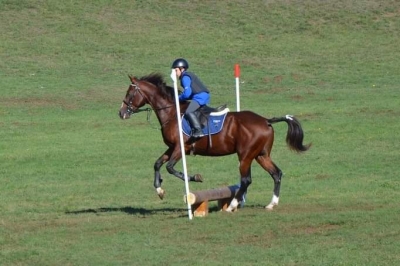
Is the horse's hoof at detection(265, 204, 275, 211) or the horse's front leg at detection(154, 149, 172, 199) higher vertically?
the horse's front leg at detection(154, 149, 172, 199)

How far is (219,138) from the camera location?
17.0 meters

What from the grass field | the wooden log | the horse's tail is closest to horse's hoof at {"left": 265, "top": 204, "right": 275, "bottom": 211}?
the grass field

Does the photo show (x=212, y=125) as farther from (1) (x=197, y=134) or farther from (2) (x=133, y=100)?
(2) (x=133, y=100)

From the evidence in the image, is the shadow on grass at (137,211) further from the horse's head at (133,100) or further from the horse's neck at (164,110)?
the horse's head at (133,100)

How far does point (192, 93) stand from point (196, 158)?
26.7 feet

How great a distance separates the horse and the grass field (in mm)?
590

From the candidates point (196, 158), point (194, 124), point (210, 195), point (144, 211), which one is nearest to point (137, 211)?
point (144, 211)

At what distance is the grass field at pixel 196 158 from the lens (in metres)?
13.8

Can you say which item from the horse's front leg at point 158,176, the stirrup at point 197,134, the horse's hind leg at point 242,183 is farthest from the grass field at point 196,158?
the stirrup at point 197,134

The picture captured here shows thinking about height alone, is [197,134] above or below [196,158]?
above

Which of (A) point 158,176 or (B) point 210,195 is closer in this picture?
(B) point 210,195

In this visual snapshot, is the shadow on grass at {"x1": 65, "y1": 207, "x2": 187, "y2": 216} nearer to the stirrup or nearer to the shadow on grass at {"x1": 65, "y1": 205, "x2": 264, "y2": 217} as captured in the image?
the shadow on grass at {"x1": 65, "y1": 205, "x2": 264, "y2": 217}

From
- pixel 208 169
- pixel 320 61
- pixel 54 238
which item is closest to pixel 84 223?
pixel 54 238

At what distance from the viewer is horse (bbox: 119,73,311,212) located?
17.0 metres
